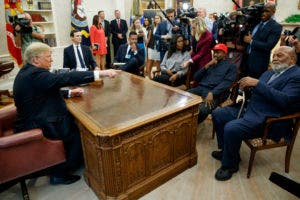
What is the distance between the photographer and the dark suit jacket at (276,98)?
196 centimetres

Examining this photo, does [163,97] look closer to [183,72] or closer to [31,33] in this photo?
[183,72]

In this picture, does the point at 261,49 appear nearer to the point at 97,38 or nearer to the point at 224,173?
the point at 224,173

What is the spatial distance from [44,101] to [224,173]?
1742 millimetres

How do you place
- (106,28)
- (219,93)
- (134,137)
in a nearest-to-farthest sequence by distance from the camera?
(134,137), (219,93), (106,28)

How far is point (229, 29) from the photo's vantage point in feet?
11.2

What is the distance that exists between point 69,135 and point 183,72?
197 cm

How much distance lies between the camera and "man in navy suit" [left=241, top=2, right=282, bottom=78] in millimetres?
3000

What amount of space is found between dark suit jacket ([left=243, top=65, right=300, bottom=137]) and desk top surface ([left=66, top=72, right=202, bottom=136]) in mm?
511

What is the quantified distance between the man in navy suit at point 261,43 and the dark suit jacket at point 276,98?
1.11 meters

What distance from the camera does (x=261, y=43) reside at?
3.03 m

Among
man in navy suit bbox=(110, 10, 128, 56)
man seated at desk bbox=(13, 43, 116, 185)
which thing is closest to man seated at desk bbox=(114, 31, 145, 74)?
man seated at desk bbox=(13, 43, 116, 185)

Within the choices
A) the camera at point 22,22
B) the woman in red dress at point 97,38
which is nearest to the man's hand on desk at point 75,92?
the camera at point 22,22

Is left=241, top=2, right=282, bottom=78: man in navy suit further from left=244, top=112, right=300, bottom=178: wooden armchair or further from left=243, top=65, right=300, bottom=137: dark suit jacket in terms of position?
left=244, top=112, right=300, bottom=178: wooden armchair

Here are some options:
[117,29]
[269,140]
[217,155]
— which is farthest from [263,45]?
[117,29]
